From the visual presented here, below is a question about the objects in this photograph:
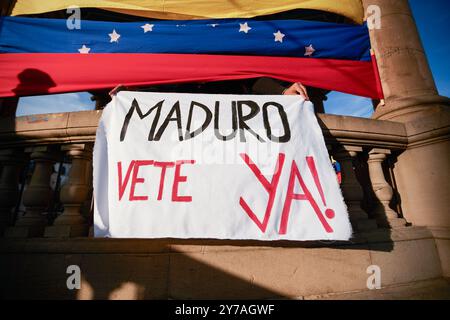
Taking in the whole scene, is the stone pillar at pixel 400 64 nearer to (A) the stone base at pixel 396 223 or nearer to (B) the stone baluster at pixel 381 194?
(B) the stone baluster at pixel 381 194

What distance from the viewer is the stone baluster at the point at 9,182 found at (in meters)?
1.97

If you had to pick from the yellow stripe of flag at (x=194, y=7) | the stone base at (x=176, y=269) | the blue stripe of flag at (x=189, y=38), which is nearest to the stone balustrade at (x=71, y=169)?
the stone base at (x=176, y=269)

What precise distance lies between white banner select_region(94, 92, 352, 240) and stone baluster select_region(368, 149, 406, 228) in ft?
2.99

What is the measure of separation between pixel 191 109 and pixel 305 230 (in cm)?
141

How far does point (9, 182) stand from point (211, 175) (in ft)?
6.58

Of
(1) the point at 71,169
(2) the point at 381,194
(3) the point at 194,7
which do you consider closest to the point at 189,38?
(3) the point at 194,7

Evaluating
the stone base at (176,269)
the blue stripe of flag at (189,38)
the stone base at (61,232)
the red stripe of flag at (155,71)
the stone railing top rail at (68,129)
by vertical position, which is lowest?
the stone base at (176,269)

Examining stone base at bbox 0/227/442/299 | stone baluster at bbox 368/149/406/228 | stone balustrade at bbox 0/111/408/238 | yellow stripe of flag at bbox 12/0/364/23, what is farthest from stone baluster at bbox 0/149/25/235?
stone baluster at bbox 368/149/406/228

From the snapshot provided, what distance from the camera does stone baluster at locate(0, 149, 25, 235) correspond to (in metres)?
1.97

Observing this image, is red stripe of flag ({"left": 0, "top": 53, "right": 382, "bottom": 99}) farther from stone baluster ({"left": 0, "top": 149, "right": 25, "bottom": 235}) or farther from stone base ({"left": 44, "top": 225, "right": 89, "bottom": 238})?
stone base ({"left": 44, "top": 225, "right": 89, "bottom": 238})

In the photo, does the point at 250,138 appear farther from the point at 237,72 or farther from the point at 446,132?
the point at 446,132

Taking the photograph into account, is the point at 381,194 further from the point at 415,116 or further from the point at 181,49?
the point at 181,49

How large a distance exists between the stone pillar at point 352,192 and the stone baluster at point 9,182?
3249 mm

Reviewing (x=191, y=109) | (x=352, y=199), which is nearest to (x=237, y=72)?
(x=191, y=109)
